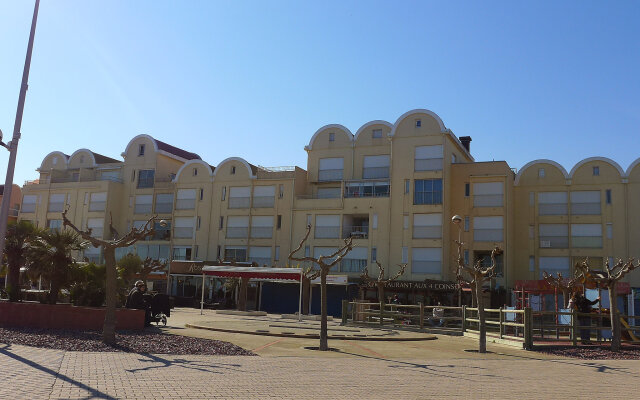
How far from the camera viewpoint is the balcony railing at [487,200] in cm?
4353

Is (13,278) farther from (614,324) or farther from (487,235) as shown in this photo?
(487,235)

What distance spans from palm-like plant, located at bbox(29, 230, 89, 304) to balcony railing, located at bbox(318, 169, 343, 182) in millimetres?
29130

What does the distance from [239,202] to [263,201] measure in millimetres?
2240

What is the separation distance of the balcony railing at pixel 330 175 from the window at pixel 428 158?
21.6 ft

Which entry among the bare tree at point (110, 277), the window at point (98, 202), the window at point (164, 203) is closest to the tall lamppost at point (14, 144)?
the bare tree at point (110, 277)

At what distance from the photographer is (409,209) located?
1736 inches

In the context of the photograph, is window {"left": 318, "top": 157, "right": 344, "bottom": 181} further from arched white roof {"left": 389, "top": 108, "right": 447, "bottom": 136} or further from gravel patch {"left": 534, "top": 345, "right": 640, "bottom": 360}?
gravel patch {"left": 534, "top": 345, "right": 640, "bottom": 360}

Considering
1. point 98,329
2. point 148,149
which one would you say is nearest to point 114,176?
point 148,149

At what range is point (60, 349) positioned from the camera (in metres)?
13.0

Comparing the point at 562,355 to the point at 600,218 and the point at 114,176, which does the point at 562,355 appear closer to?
the point at 600,218

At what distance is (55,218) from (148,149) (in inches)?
430

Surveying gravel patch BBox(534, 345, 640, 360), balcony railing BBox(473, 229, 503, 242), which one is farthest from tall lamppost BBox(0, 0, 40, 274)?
balcony railing BBox(473, 229, 503, 242)

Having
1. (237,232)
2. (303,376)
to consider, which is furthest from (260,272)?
(303,376)

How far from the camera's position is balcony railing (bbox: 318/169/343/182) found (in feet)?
158
